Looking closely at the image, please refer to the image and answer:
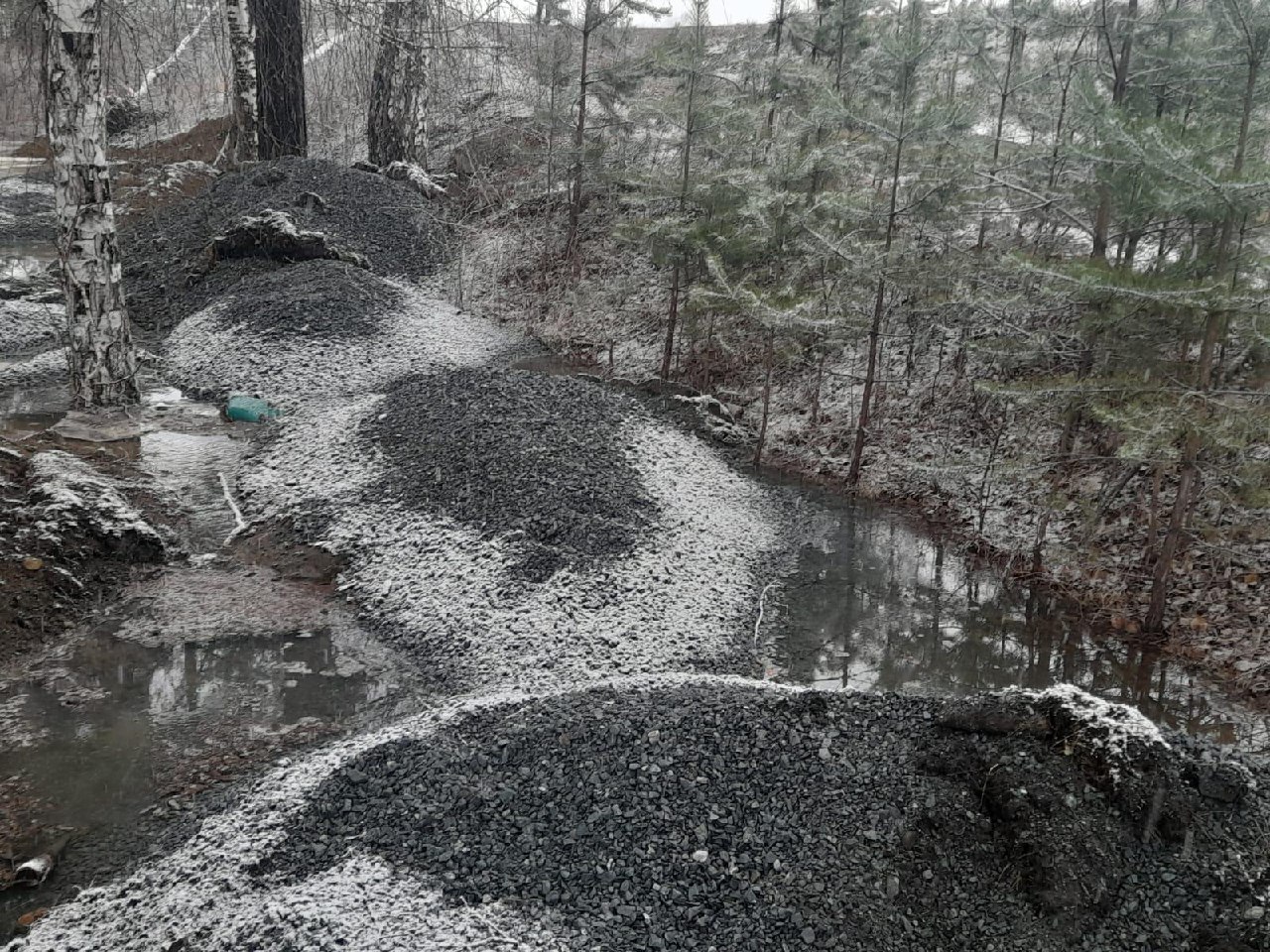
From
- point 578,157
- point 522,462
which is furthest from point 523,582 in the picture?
point 578,157

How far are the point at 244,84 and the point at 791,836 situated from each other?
55.2ft

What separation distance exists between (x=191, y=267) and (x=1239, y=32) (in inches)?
542

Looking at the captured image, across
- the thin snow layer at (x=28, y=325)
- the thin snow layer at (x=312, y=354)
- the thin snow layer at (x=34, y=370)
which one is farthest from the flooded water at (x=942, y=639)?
the thin snow layer at (x=28, y=325)

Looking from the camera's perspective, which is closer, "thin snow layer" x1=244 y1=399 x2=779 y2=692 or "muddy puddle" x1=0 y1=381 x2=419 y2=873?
"muddy puddle" x1=0 y1=381 x2=419 y2=873

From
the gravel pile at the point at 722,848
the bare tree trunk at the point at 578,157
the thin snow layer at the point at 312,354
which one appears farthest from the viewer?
the bare tree trunk at the point at 578,157

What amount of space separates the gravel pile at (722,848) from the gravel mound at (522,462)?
8.39 ft

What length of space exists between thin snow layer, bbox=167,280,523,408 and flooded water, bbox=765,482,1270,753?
233 inches

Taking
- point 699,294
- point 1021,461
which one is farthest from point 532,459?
point 1021,461

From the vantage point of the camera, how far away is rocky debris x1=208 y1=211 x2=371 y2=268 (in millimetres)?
13391

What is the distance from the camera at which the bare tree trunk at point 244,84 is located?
44.6ft

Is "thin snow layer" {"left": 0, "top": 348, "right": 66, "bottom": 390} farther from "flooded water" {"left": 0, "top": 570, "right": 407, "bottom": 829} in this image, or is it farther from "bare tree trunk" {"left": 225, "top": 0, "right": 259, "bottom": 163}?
"flooded water" {"left": 0, "top": 570, "right": 407, "bottom": 829}

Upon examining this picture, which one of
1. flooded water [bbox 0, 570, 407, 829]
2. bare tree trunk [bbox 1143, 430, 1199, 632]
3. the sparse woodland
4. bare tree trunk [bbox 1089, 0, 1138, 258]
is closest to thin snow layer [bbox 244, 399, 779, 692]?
flooded water [bbox 0, 570, 407, 829]

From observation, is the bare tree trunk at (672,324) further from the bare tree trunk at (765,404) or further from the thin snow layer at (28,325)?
the thin snow layer at (28,325)

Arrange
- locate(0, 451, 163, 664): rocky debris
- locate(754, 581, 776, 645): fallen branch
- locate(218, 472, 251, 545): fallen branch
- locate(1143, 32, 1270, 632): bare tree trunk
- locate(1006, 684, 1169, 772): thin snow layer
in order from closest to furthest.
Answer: locate(1006, 684, 1169, 772): thin snow layer → locate(1143, 32, 1270, 632): bare tree trunk → locate(0, 451, 163, 664): rocky debris → locate(754, 581, 776, 645): fallen branch → locate(218, 472, 251, 545): fallen branch
